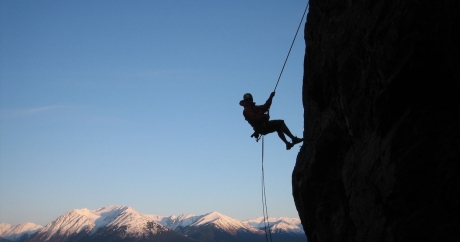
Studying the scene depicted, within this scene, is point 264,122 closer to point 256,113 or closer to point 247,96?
point 256,113

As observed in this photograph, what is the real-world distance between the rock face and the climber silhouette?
204 centimetres

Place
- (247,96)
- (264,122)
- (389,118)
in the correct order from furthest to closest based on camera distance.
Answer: (247,96) → (264,122) → (389,118)

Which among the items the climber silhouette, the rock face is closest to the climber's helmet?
the climber silhouette

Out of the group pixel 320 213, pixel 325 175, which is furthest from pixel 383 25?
pixel 320 213

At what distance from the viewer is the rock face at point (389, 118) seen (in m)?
7.87

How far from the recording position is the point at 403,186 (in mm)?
8578

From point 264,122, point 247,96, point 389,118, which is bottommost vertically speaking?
point 389,118

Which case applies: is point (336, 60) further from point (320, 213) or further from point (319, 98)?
point (320, 213)

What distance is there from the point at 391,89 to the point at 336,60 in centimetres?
251

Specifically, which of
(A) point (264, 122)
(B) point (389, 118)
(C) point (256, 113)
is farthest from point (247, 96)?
(B) point (389, 118)

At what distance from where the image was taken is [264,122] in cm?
1494

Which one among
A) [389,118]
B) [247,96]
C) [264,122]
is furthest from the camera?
[247,96]

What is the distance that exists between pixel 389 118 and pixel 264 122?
6.12 m

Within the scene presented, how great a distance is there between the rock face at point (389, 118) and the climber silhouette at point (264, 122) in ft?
6.70
